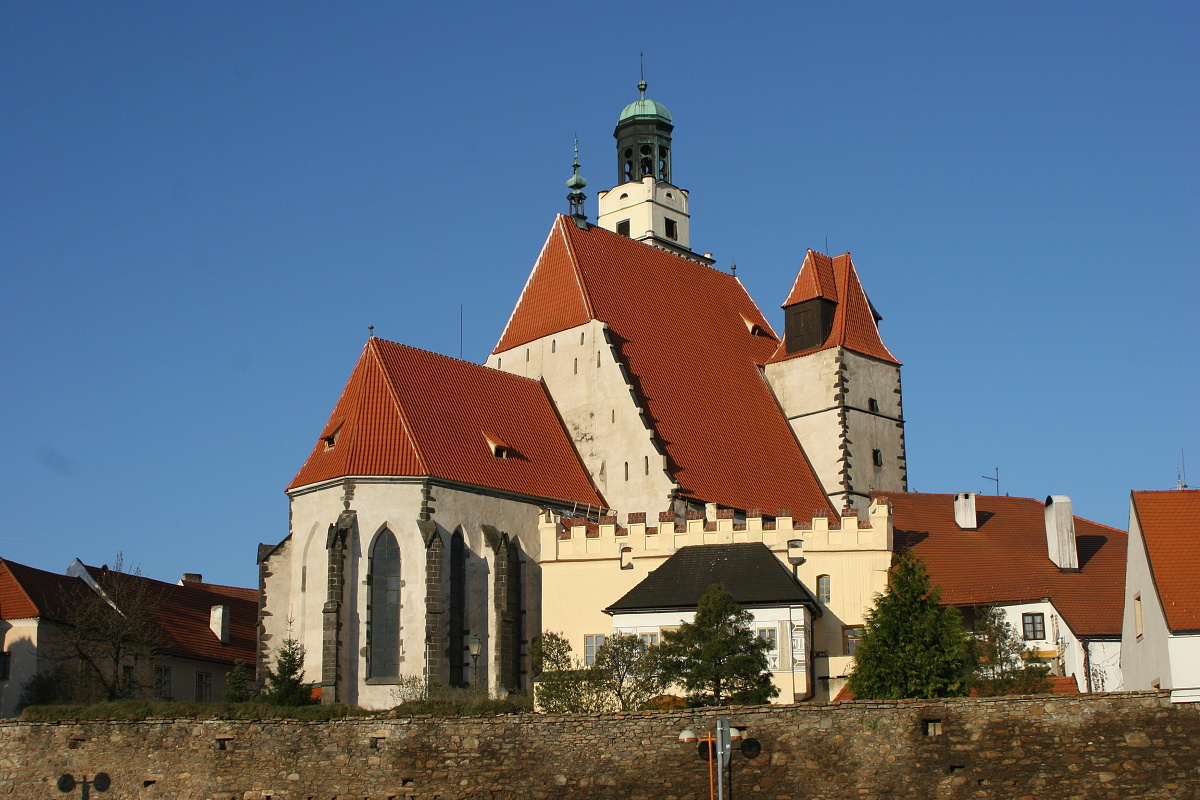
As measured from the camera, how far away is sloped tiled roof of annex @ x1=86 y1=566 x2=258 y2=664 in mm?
43781

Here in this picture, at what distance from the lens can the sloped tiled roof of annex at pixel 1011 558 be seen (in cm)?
3622

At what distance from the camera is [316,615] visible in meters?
37.4

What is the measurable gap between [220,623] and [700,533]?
16.0 metres

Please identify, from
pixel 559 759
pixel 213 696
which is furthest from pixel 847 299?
pixel 559 759

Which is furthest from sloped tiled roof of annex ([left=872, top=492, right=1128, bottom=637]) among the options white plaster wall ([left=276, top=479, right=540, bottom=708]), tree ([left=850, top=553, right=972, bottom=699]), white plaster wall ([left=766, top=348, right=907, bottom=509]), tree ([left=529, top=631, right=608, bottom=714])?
tree ([left=529, top=631, right=608, bottom=714])

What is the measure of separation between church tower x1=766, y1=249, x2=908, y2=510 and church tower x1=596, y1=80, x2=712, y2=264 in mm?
7997

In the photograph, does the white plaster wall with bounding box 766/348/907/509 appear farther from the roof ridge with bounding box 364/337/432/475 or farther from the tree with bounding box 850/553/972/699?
the tree with bounding box 850/553/972/699

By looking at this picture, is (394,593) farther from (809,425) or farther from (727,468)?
(809,425)

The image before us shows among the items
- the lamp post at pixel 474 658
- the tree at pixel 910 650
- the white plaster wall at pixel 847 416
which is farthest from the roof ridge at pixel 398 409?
the white plaster wall at pixel 847 416

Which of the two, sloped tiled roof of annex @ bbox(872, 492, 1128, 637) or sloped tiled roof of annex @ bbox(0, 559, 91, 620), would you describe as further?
sloped tiled roof of annex @ bbox(0, 559, 91, 620)

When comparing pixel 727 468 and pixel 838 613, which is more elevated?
pixel 727 468

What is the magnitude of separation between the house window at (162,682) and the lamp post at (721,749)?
870 inches

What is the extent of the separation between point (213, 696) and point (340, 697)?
33.5ft

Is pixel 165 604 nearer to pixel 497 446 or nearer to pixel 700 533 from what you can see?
pixel 497 446
